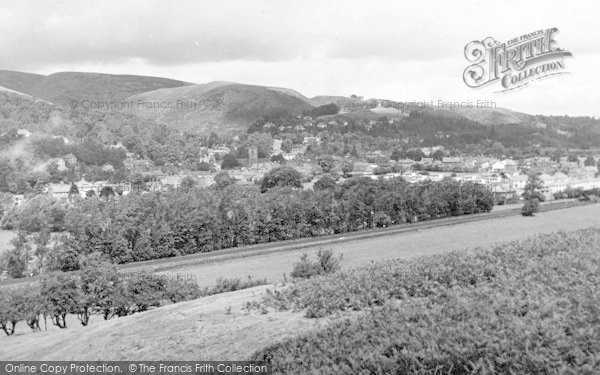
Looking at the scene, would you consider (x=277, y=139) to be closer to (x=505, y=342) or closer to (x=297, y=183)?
(x=297, y=183)

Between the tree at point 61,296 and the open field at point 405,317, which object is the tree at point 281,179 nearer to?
the tree at point 61,296

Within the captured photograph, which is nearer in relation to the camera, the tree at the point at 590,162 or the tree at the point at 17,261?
the tree at the point at 17,261

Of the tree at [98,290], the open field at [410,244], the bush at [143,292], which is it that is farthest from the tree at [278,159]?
the bush at [143,292]

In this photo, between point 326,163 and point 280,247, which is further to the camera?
point 326,163

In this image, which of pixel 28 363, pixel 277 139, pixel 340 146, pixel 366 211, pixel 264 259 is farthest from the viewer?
pixel 277 139

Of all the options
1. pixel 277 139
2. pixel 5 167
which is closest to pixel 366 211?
pixel 5 167

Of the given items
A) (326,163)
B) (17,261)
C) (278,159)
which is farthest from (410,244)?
(278,159)

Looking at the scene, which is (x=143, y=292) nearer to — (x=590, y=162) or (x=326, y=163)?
(x=326, y=163)
